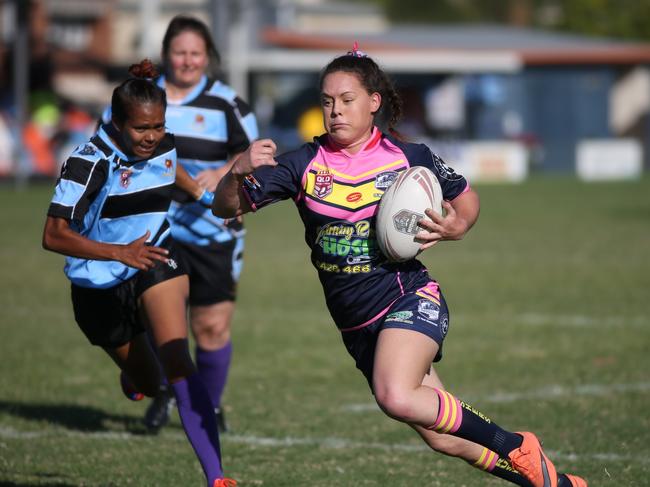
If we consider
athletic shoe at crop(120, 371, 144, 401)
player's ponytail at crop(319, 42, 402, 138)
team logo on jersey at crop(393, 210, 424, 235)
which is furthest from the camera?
athletic shoe at crop(120, 371, 144, 401)

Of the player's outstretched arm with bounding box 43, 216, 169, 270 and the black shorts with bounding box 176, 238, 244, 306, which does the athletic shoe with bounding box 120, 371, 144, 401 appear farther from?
the player's outstretched arm with bounding box 43, 216, 169, 270

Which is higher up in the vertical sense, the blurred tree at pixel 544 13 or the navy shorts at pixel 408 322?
the blurred tree at pixel 544 13

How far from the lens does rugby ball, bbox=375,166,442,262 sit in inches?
180

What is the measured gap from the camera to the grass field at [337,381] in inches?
232

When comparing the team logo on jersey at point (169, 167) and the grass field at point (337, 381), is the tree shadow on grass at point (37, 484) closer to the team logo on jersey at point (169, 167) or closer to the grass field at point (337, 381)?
the grass field at point (337, 381)

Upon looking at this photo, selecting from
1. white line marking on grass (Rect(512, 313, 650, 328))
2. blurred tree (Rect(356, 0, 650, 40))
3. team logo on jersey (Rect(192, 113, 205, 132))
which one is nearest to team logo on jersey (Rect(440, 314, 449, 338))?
team logo on jersey (Rect(192, 113, 205, 132))

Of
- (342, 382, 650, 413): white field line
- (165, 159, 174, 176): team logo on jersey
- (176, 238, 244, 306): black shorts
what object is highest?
(165, 159, 174, 176): team logo on jersey

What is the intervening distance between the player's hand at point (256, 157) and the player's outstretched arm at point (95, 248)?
26.0 inches

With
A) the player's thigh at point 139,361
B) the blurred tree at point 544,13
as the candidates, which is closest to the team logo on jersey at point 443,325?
the player's thigh at point 139,361

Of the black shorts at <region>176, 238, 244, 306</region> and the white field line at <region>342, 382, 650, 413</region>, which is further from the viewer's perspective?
the white field line at <region>342, 382, 650, 413</region>

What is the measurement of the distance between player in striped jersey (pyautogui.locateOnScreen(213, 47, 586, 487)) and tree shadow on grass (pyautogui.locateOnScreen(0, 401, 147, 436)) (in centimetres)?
261

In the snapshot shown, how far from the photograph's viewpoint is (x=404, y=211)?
4.55m

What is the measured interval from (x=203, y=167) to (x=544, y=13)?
88.4m

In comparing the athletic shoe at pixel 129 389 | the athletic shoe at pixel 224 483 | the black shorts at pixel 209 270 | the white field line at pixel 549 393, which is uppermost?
the black shorts at pixel 209 270
